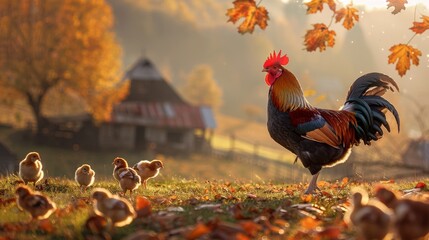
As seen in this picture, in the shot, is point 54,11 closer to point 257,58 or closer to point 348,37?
point 257,58

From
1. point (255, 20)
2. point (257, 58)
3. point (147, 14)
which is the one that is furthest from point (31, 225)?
point (257, 58)

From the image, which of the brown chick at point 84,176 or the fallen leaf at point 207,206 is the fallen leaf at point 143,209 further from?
the brown chick at point 84,176

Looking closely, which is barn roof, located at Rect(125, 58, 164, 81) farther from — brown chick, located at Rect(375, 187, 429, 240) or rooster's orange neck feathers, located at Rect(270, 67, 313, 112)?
brown chick, located at Rect(375, 187, 429, 240)

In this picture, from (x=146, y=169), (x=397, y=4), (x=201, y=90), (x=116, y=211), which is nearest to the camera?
(x=116, y=211)

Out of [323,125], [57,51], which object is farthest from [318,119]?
[57,51]

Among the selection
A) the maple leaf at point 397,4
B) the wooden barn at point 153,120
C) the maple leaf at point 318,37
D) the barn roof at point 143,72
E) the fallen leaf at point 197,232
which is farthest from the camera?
the barn roof at point 143,72

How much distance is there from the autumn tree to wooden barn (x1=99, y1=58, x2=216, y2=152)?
561 centimetres

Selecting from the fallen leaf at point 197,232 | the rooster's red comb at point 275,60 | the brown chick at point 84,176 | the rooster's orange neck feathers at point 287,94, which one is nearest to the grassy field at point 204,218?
the fallen leaf at point 197,232

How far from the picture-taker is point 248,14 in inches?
426

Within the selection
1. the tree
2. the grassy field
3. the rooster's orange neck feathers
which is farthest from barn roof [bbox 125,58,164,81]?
the rooster's orange neck feathers

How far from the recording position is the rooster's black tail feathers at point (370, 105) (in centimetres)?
1152

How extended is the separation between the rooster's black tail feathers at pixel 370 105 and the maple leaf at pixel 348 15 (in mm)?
1086

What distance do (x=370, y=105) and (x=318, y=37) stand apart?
5.41 feet

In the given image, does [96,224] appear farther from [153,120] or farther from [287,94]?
[153,120]
